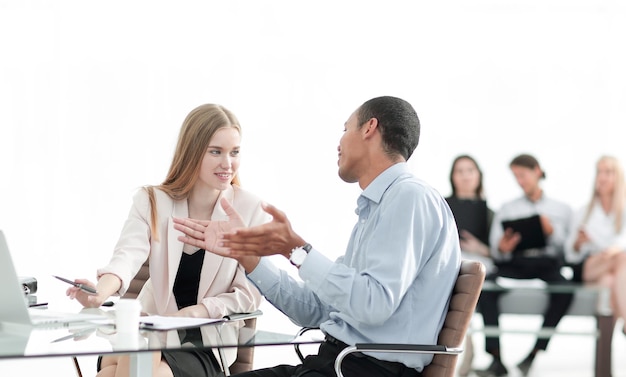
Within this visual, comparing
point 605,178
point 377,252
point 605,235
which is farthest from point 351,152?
point 605,178

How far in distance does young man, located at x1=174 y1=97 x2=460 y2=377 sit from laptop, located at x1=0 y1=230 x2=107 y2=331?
1.18 feet

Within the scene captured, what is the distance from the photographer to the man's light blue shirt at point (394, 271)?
1963 mm

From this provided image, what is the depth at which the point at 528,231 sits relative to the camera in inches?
221

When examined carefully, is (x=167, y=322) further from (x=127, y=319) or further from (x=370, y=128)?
(x=370, y=128)

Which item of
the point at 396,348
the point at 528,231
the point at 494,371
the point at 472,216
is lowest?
the point at 494,371

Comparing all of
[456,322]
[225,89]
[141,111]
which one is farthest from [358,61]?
[456,322]

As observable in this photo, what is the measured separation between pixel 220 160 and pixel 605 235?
364 centimetres

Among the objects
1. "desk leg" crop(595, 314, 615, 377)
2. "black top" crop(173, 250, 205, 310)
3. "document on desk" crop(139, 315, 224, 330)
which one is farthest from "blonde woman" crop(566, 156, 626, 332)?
"document on desk" crop(139, 315, 224, 330)

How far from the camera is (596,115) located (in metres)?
6.39

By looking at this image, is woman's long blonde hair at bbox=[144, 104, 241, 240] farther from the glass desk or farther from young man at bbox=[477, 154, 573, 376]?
young man at bbox=[477, 154, 573, 376]

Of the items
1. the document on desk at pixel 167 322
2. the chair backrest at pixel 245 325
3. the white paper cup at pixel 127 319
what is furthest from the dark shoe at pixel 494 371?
the white paper cup at pixel 127 319

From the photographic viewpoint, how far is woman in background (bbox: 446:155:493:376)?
558cm

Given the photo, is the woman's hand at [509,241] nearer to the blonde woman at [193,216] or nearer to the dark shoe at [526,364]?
the dark shoe at [526,364]

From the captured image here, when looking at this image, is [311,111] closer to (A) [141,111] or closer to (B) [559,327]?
(A) [141,111]
